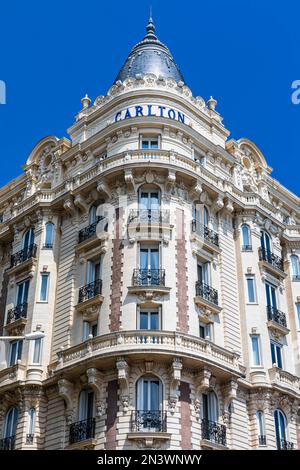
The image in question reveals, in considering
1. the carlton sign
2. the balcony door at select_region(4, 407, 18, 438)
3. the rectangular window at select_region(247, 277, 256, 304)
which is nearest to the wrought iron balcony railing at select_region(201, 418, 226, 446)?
the rectangular window at select_region(247, 277, 256, 304)

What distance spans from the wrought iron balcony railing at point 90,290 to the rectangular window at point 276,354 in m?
10.7

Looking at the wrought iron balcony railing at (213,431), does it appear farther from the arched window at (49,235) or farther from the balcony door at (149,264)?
the arched window at (49,235)

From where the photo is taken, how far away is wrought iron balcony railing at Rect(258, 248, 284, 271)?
134ft

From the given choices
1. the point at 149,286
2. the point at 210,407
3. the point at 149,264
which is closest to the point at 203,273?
the point at 149,264

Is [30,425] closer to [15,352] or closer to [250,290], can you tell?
[15,352]

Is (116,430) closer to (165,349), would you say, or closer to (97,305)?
(165,349)

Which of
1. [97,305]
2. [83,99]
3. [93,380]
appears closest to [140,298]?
[97,305]

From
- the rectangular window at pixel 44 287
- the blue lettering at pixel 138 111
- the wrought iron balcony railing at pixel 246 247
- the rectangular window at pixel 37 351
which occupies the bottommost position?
the rectangular window at pixel 37 351

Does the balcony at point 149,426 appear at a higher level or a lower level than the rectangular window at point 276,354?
lower

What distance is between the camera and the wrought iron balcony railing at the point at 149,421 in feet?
99.3

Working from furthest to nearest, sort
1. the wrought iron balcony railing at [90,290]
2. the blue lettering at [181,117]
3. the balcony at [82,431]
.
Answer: the blue lettering at [181,117]
the wrought iron balcony railing at [90,290]
the balcony at [82,431]

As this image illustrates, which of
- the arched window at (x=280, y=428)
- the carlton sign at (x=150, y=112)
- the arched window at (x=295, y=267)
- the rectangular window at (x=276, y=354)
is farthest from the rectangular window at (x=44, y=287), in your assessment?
the arched window at (x=295, y=267)

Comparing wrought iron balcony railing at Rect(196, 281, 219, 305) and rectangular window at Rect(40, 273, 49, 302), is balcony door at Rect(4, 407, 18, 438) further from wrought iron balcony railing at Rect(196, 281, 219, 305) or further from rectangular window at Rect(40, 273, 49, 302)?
wrought iron balcony railing at Rect(196, 281, 219, 305)

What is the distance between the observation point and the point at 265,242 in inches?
1658
